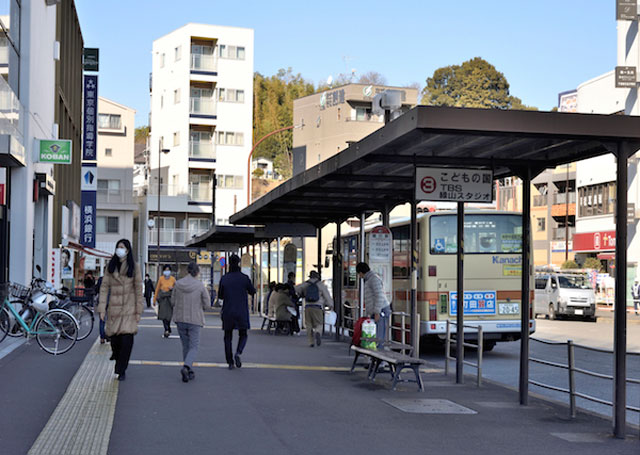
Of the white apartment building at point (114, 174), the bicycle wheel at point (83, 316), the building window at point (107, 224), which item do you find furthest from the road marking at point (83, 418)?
the building window at point (107, 224)

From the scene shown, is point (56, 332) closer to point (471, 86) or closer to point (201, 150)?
point (201, 150)

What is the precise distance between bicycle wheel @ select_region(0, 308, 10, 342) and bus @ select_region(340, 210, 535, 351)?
7934 mm

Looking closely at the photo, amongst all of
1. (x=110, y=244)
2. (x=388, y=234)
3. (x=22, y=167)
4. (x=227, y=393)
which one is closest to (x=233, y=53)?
(x=110, y=244)

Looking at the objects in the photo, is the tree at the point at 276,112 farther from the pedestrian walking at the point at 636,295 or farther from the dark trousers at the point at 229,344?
the dark trousers at the point at 229,344

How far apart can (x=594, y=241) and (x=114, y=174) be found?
37253 mm

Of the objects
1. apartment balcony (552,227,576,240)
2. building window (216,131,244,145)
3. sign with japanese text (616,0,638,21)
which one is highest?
sign with japanese text (616,0,638,21)

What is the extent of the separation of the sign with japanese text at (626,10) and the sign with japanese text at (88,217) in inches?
1143

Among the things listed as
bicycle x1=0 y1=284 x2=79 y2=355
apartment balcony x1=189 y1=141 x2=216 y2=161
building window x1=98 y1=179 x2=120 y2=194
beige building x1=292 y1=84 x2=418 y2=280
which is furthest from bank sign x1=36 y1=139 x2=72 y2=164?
beige building x1=292 y1=84 x2=418 y2=280

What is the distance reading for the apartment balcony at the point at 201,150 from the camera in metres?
74.9

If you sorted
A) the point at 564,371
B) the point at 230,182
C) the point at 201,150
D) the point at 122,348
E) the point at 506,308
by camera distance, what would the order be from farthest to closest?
1. the point at 230,182
2. the point at 201,150
3. the point at 506,308
4. the point at 564,371
5. the point at 122,348

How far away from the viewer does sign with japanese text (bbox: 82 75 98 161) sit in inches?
1563

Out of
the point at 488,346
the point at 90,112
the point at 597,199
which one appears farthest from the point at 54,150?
the point at 597,199

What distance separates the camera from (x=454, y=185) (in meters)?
12.3

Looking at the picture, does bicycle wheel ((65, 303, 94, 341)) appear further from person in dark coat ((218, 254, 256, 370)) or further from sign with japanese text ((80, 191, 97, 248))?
sign with japanese text ((80, 191, 97, 248))
